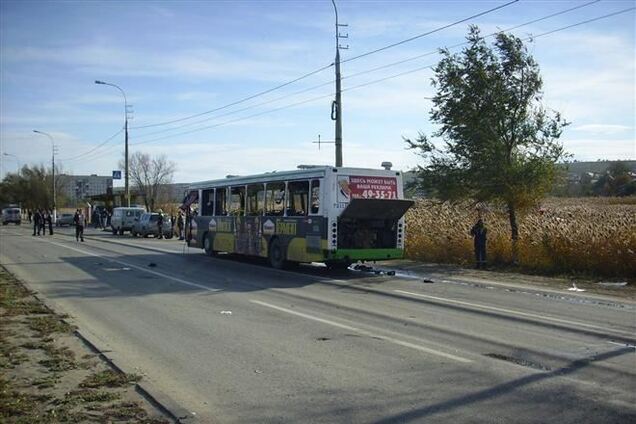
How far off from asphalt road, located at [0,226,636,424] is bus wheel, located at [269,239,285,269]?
3.32 meters

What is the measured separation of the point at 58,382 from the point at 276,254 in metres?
13.0

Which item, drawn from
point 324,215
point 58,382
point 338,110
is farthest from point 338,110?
point 58,382

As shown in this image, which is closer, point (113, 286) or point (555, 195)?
point (113, 286)

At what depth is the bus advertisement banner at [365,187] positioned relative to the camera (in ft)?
57.9

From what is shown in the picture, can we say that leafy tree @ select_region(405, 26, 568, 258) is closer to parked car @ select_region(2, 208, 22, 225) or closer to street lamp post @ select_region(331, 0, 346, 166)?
street lamp post @ select_region(331, 0, 346, 166)

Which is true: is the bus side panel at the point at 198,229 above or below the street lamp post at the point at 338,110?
below

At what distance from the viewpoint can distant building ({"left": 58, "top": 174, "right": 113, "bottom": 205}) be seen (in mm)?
84669

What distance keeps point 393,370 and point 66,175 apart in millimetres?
103796

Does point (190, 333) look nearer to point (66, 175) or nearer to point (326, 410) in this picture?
point (326, 410)

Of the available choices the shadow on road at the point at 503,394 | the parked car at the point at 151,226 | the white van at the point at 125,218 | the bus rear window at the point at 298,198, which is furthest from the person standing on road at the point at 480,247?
the white van at the point at 125,218

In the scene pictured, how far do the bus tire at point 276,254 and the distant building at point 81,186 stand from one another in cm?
5204

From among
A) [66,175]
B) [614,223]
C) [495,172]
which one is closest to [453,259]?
[495,172]

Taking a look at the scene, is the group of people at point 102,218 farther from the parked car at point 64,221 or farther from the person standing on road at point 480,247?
the person standing on road at point 480,247

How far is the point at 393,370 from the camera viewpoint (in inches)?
286
